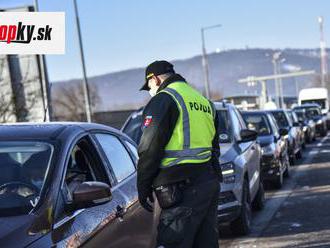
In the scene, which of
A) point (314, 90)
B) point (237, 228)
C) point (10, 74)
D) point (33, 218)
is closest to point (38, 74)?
point (10, 74)

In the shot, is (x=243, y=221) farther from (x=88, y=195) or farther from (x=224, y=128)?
(x=88, y=195)

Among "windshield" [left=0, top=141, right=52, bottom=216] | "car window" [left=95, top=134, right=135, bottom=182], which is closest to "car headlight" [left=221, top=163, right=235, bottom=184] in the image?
"car window" [left=95, top=134, right=135, bottom=182]

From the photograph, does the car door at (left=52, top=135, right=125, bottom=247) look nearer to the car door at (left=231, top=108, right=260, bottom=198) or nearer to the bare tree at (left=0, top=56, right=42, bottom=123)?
the car door at (left=231, top=108, right=260, bottom=198)

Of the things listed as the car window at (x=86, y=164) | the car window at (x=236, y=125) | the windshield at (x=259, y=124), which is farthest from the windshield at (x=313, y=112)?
the car window at (x=86, y=164)

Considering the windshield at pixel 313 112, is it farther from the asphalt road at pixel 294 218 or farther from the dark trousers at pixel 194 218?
the dark trousers at pixel 194 218

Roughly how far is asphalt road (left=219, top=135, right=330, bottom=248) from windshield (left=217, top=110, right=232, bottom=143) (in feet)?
4.13

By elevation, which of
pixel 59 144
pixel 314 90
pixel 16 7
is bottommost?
pixel 314 90

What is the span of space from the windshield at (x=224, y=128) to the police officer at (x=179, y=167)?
467cm

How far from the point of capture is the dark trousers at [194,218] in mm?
4355

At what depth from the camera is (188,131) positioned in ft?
14.9

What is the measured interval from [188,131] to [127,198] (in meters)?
0.68

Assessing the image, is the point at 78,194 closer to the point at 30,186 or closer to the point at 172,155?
the point at 30,186

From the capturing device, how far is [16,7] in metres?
17.4

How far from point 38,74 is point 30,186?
15.4 meters
